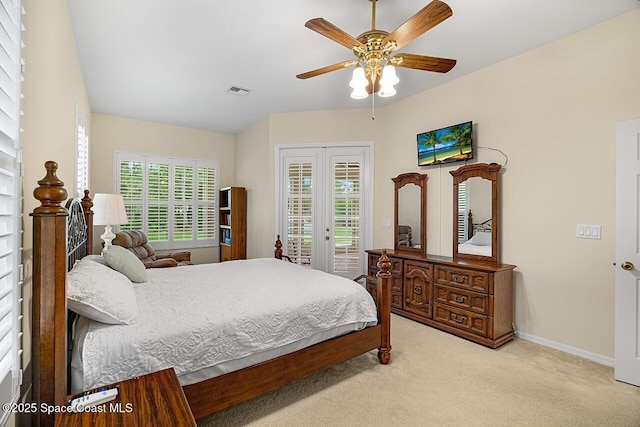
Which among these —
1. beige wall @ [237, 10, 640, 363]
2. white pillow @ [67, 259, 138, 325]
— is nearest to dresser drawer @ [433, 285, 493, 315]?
beige wall @ [237, 10, 640, 363]

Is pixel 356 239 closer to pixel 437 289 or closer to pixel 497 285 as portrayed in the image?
pixel 437 289

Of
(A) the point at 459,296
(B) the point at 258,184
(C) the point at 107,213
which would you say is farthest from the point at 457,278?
(C) the point at 107,213

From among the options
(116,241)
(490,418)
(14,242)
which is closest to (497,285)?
(490,418)

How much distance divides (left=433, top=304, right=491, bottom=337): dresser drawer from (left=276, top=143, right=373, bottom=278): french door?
159cm

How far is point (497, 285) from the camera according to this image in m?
2.98

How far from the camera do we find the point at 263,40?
2869mm

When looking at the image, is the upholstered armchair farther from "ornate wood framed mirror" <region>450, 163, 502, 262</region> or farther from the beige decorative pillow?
"ornate wood framed mirror" <region>450, 163, 502, 262</region>

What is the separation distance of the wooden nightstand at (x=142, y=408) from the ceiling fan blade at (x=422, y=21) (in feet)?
7.37

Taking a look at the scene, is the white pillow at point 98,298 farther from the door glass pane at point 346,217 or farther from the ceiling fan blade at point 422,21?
the door glass pane at point 346,217

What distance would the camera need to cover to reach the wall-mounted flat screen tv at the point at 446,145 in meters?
3.57

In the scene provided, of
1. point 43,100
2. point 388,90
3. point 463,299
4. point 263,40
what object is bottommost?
point 463,299

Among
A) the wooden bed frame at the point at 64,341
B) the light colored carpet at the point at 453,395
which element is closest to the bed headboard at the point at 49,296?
the wooden bed frame at the point at 64,341

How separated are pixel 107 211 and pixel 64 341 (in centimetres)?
250

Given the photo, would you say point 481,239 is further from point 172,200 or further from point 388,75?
point 172,200
